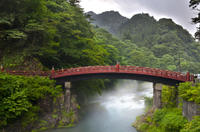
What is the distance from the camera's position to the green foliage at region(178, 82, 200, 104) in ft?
52.1

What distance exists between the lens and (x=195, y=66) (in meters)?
66.7

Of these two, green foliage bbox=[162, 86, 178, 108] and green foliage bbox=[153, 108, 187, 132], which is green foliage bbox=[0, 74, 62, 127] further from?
green foliage bbox=[162, 86, 178, 108]

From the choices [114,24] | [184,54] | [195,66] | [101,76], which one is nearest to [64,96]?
[101,76]

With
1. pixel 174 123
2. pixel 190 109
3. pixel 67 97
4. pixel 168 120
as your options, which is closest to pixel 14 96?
pixel 67 97

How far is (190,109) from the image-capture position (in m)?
16.7

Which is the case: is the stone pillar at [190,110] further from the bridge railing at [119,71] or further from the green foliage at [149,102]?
the green foliage at [149,102]

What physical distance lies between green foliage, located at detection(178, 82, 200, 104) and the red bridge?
4.25 metres

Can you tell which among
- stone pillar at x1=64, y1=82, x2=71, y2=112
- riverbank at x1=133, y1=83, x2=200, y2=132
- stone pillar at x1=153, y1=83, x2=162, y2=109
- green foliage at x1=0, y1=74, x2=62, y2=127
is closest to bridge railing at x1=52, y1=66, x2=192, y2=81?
stone pillar at x1=153, y1=83, x2=162, y2=109

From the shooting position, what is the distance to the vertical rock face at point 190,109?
15.9 meters

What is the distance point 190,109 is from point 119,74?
36.3 feet

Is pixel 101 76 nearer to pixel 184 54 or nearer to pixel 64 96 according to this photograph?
pixel 64 96

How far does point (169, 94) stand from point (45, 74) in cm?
1745

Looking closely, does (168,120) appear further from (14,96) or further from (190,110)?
(14,96)

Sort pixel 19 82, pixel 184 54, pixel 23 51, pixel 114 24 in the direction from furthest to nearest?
1. pixel 114 24
2. pixel 184 54
3. pixel 23 51
4. pixel 19 82
